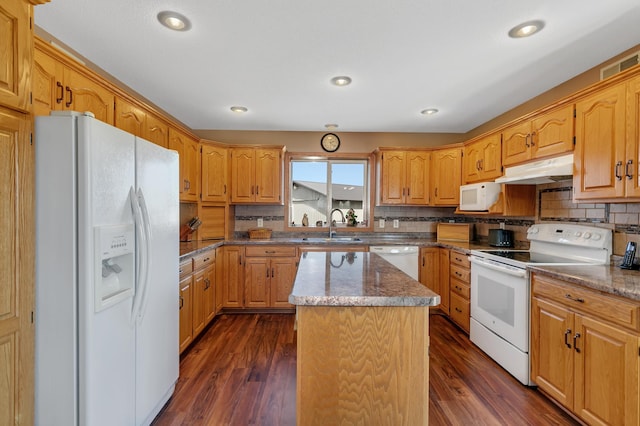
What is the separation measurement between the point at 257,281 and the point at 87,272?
252 centimetres

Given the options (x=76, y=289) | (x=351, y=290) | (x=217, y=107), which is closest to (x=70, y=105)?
(x=76, y=289)

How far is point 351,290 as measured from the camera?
4.58 ft

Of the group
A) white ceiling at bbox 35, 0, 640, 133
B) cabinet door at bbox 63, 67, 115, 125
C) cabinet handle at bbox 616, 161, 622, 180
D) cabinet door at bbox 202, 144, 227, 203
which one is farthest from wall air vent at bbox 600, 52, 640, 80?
cabinet door at bbox 202, 144, 227, 203

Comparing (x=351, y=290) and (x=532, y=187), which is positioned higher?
(x=532, y=187)

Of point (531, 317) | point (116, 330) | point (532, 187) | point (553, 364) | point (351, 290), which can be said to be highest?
point (532, 187)

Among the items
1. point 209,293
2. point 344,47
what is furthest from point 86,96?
point 209,293

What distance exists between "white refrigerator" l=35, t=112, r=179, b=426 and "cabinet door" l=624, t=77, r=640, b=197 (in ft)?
9.55

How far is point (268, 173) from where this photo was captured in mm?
3984

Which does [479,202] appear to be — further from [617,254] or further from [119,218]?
[119,218]

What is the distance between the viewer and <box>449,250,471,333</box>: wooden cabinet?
3.09 metres

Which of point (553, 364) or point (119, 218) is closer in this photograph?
point (119, 218)

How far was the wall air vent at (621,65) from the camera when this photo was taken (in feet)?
6.61

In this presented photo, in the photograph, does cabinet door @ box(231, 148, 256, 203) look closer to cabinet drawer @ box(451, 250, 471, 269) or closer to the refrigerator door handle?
the refrigerator door handle

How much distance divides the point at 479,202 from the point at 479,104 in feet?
3.50
